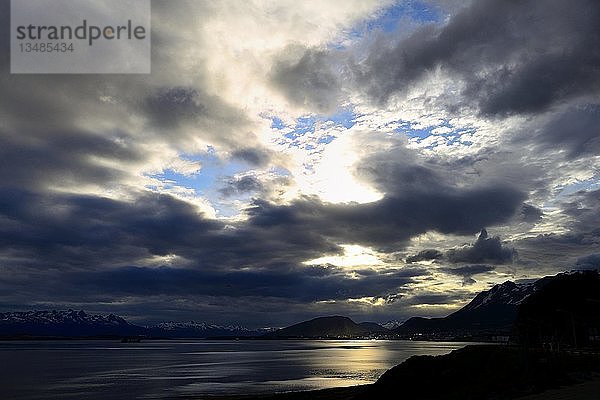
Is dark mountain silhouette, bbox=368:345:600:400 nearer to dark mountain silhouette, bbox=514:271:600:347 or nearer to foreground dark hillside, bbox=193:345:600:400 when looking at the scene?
foreground dark hillside, bbox=193:345:600:400

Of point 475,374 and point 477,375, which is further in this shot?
point 475,374

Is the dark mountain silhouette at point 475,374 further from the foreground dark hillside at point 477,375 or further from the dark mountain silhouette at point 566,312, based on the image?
the dark mountain silhouette at point 566,312

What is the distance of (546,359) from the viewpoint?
222ft

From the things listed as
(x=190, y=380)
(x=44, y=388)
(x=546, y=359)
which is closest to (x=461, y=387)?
(x=546, y=359)

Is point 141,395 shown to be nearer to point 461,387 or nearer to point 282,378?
point 282,378

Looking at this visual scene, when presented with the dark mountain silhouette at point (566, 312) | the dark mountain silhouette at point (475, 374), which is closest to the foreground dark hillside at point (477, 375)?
the dark mountain silhouette at point (475, 374)

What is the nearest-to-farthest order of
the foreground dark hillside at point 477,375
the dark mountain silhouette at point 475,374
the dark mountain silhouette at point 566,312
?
the foreground dark hillside at point 477,375 < the dark mountain silhouette at point 475,374 < the dark mountain silhouette at point 566,312

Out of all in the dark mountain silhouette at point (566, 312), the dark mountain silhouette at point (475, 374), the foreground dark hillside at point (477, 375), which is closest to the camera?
the foreground dark hillside at point (477, 375)

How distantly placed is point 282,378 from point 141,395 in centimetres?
4325

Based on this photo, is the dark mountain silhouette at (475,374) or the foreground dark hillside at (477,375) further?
the dark mountain silhouette at (475,374)

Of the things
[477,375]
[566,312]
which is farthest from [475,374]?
[566,312]

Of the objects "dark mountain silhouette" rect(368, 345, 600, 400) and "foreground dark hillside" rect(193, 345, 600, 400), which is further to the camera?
"dark mountain silhouette" rect(368, 345, 600, 400)

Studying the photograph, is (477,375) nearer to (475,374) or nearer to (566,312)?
(475,374)

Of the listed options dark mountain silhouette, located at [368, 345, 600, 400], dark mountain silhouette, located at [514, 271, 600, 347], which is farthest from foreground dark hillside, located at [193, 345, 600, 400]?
dark mountain silhouette, located at [514, 271, 600, 347]
